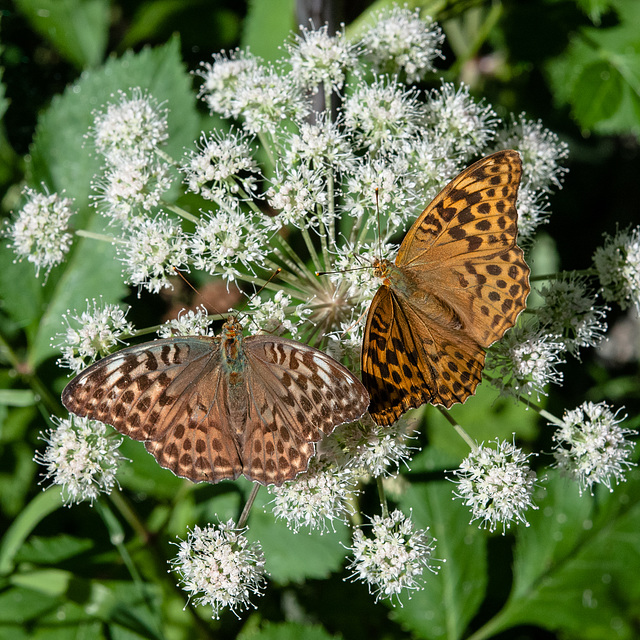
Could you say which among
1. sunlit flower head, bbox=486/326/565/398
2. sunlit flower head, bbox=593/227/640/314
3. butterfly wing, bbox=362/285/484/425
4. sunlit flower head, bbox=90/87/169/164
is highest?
sunlit flower head, bbox=90/87/169/164

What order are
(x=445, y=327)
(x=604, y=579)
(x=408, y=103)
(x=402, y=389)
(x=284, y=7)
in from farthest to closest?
(x=284, y=7) < (x=604, y=579) < (x=408, y=103) < (x=445, y=327) < (x=402, y=389)

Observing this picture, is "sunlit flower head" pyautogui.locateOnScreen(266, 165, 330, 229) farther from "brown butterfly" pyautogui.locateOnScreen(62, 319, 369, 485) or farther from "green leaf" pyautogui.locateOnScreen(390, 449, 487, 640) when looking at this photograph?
"green leaf" pyautogui.locateOnScreen(390, 449, 487, 640)

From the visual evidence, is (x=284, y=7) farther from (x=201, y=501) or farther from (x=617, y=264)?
(x=201, y=501)

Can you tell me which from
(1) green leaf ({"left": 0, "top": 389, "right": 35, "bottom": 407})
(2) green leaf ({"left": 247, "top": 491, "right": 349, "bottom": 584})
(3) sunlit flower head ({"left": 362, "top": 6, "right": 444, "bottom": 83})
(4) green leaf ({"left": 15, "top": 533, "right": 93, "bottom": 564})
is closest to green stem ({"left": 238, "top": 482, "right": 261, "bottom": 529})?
(2) green leaf ({"left": 247, "top": 491, "right": 349, "bottom": 584})

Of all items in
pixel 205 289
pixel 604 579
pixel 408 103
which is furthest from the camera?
pixel 205 289

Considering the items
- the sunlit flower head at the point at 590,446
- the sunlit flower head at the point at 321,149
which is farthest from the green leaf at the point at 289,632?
the sunlit flower head at the point at 321,149

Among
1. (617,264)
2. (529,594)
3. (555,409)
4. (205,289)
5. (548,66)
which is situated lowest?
(529,594)

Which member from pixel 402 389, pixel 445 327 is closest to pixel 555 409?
→ pixel 445 327
